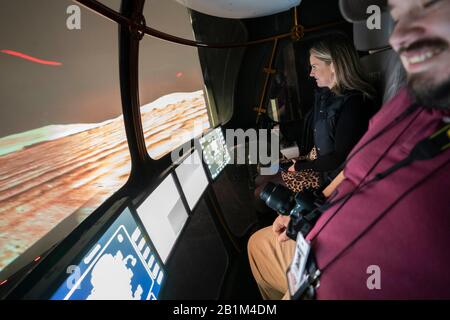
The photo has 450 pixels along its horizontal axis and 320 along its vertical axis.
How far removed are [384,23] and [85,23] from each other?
1813mm

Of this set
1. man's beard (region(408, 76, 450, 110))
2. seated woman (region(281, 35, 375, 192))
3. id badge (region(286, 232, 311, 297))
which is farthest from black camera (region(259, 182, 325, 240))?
man's beard (region(408, 76, 450, 110))

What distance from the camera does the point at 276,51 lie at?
8.57ft

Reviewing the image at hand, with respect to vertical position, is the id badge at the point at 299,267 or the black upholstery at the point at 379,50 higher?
the black upholstery at the point at 379,50

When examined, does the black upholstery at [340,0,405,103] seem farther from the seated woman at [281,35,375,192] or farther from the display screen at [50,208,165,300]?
the display screen at [50,208,165,300]

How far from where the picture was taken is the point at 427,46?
0.77 m

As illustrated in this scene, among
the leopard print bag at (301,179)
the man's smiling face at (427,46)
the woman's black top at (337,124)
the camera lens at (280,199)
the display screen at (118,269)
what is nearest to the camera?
the display screen at (118,269)

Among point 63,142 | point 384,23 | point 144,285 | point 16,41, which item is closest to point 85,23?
point 16,41

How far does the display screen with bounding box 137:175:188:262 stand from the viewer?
3.34 feet

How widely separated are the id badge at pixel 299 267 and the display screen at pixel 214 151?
958 millimetres

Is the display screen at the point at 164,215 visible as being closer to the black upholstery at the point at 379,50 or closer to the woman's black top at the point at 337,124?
the woman's black top at the point at 337,124

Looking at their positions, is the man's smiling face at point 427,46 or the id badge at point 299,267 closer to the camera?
the man's smiling face at point 427,46

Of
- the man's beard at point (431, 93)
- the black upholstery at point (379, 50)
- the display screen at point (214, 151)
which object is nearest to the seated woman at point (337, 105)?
the black upholstery at point (379, 50)

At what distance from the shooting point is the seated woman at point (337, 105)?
1.68m

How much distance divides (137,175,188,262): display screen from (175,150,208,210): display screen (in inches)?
3.6
